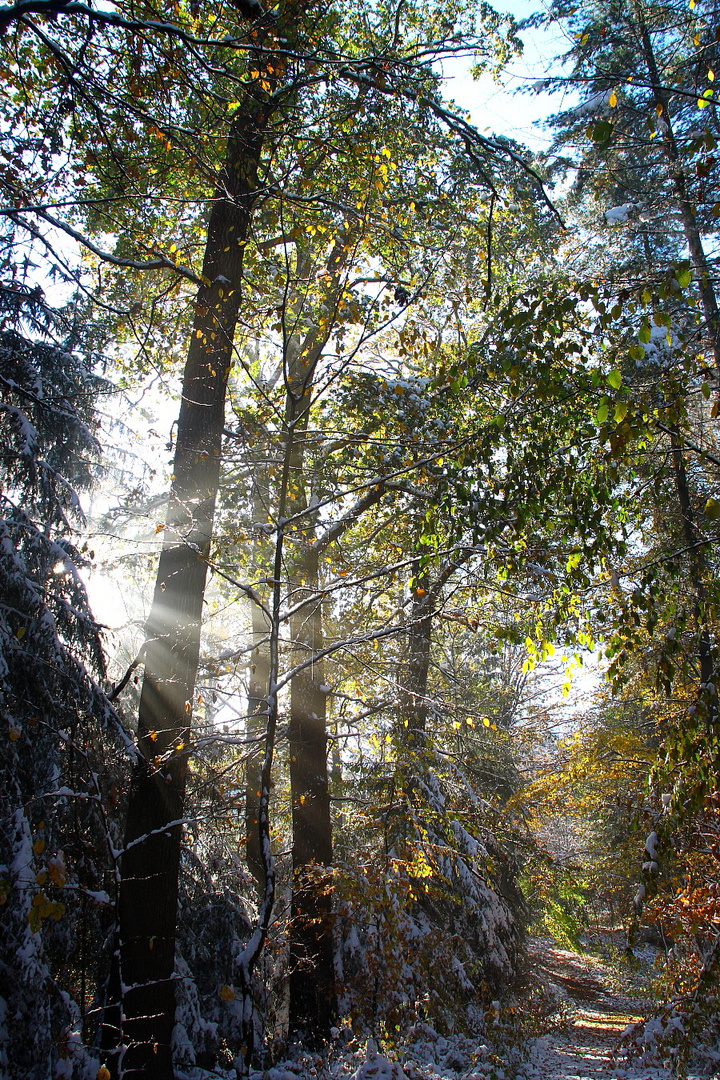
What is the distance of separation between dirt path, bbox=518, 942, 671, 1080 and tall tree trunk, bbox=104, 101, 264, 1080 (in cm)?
633

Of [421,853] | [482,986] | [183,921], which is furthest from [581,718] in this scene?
[183,921]

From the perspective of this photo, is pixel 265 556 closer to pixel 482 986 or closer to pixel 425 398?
pixel 425 398

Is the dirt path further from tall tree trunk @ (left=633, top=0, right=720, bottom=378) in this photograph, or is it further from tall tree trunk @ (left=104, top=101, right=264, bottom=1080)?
tall tree trunk @ (left=633, top=0, right=720, bottom=378)

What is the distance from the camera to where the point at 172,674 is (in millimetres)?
4965

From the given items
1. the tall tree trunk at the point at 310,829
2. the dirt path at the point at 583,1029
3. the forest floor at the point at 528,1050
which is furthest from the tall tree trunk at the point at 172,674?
the dirt path at the point at 583,1029

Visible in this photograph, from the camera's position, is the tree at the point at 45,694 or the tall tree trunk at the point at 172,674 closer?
the tall tree trunk at the point at 172,674

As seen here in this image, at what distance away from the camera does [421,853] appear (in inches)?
268

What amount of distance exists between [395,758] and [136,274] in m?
7.11

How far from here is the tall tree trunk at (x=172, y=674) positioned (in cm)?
422

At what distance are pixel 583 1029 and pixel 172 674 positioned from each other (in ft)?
45.6

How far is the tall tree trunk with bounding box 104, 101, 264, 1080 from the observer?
4.22 metres

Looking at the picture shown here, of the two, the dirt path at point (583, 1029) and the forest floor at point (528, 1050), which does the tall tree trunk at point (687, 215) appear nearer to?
the forest floor at point (528, 1050)

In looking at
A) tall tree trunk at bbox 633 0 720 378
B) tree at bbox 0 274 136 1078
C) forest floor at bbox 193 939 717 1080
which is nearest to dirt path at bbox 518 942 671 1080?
forest floor at bbox 193 939 717 1080

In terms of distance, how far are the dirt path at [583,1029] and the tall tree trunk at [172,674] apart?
6.33 m
